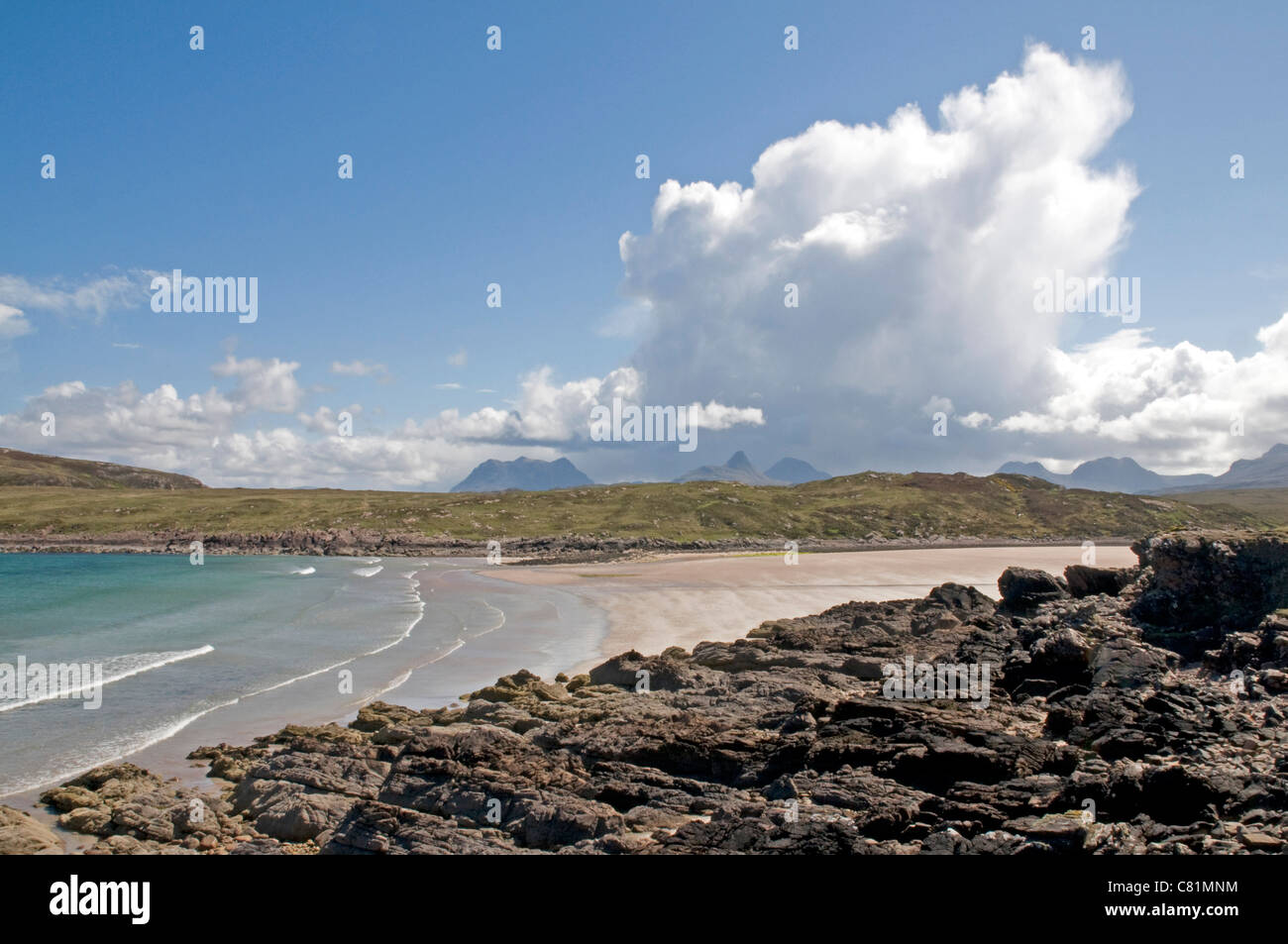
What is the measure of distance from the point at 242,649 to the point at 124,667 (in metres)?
5.46

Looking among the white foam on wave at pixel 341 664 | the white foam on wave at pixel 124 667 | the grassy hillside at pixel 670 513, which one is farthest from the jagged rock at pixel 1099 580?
the grassy hillside at pixel 670 513

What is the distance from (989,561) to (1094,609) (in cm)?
5463

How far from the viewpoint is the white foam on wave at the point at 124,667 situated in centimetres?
2594

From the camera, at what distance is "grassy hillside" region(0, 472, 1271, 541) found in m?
143

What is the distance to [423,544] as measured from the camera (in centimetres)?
13325

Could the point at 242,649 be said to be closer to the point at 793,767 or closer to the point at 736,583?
the point at 793,767

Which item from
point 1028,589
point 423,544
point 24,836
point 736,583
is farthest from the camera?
point 423,544

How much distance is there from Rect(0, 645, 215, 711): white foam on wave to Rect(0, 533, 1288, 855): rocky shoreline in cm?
1085

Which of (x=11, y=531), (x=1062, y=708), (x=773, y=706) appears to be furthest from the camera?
(x=11, y=531)

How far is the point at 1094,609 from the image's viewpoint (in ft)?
105

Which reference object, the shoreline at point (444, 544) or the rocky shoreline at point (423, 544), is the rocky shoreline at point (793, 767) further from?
the rocky shoreline at point (423, 544)

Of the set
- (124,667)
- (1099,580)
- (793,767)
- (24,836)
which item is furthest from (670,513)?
(24,836)
